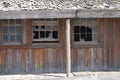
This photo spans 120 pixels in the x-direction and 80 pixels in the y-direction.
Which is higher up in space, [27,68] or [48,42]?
[48,42]

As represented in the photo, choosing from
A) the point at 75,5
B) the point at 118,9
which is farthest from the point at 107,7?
the point at 75,5

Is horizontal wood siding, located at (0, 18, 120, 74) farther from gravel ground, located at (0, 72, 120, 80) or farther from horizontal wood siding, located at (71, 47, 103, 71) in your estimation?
gravel ground, located at (0, 72, 120, 80)

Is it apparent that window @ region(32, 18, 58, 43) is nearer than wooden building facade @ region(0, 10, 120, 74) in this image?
No

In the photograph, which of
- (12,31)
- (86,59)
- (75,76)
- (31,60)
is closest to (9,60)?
(31,60)

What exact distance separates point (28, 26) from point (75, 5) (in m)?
2.42

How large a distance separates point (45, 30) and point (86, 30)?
189cm

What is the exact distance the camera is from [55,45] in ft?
50.0

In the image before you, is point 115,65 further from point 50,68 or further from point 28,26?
point 28,26

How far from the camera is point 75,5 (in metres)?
14.2

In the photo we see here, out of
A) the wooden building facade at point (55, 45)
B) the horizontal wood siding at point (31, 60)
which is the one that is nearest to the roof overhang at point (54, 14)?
the wooden building facade at point (55, 45)

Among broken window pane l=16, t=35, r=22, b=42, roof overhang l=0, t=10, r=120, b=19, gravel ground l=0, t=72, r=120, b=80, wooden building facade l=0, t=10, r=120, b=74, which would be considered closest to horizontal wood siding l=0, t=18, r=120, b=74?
wooden building facade l=0, t=10, r=120, b=74

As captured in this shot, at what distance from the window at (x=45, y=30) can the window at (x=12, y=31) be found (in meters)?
0.67

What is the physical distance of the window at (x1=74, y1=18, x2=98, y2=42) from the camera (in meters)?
15.6

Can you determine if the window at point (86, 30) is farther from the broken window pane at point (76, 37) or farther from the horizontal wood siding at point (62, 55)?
the horizontal wood siding at point (62, 55)
